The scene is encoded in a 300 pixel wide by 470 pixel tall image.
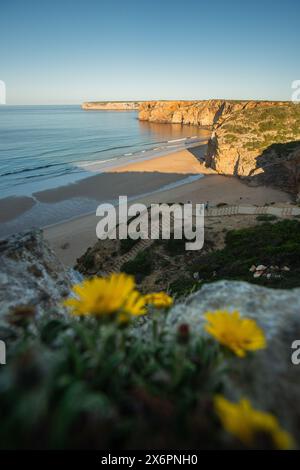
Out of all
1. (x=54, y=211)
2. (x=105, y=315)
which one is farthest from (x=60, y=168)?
(x=105, y=315)

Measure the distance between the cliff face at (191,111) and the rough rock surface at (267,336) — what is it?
120616mm

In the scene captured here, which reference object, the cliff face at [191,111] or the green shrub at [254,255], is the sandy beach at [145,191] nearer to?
the green shrub at [254,255]

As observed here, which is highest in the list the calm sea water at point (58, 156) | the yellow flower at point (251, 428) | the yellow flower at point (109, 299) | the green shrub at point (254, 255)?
the calm sea water at point (58, 156)

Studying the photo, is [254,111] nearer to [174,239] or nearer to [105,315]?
[174,239]

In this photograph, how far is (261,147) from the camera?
136 ft

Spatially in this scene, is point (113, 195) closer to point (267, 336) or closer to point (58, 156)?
point (58, 156)

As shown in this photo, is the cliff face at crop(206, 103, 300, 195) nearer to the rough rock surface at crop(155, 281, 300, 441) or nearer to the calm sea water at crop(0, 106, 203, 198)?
the calm sea water at crop(0, 106, 203, 198)

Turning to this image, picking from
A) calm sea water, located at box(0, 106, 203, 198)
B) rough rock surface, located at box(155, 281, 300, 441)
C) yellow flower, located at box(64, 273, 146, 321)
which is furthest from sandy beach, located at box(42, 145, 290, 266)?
yellow flower, located at box(64, 273, 146, 321)

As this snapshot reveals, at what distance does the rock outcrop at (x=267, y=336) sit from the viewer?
1638 millimetres

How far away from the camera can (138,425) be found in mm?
1241

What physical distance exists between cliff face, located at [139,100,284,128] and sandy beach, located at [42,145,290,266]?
80711 mm

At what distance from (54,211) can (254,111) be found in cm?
3956

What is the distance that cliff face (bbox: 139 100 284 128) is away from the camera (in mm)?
116438

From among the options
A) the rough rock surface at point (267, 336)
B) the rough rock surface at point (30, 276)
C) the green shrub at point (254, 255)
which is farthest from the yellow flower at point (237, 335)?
the green shrub at point (254, 255)
